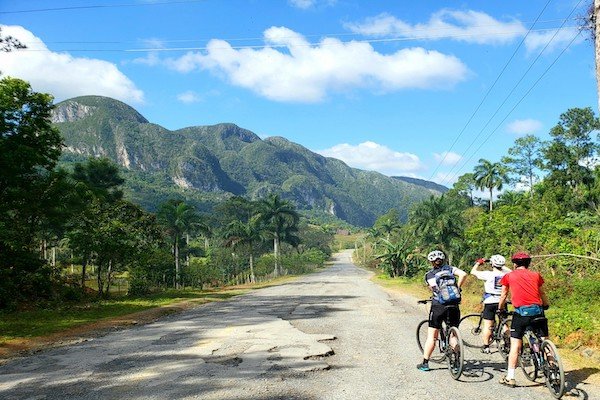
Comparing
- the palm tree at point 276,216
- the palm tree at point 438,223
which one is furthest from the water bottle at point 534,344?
the palm tree at point 276,216

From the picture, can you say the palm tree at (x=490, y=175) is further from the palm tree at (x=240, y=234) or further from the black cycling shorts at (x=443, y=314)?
the black cycling shorts at (x=443, y=314)

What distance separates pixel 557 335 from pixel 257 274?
183 ft

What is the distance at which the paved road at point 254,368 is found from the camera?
6.18 m

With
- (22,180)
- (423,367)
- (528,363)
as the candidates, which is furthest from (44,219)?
(528,363)

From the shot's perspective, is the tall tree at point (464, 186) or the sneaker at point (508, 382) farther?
the tall tree at point (464, 186)

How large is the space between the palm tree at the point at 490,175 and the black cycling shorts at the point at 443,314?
66990 mm

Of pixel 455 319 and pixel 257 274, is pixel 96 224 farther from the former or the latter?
pixel 257 274

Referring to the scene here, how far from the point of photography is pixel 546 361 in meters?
6.11

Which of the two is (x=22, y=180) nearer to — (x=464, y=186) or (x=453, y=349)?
(x=453, y=349)

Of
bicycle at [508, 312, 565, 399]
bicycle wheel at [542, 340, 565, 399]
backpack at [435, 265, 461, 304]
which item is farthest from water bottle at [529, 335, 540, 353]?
backpack at [435, 265, 461, 304]

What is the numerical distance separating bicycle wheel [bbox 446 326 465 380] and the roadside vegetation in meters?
3.62

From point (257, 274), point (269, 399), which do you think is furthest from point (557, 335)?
point (257, 274)

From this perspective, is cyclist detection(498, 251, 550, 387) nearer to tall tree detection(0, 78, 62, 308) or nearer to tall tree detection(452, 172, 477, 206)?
tall tree detection(0, 78, 62, 308)

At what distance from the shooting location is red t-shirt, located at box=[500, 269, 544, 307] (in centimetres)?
635
